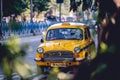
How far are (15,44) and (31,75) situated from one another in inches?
5.6

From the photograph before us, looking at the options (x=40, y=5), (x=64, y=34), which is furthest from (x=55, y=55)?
(x=40, y=5)

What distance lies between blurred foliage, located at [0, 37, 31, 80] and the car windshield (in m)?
11.9

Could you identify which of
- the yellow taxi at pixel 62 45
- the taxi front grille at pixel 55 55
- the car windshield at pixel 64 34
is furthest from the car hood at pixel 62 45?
the car windshield at pixel 64 34

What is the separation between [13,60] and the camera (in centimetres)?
179

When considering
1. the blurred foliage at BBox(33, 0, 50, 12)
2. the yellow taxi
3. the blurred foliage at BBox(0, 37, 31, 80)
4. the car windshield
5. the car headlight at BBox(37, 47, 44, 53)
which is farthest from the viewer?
the blurred foliage at BBox(33, 0, 50, 12)

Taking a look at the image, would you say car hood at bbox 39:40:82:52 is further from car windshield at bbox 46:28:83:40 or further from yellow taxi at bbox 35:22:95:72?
car windshield at bbox 46:28:83:40

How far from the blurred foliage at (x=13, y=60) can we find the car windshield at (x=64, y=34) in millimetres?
11922

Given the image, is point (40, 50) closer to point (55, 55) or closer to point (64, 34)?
point (55, 55)

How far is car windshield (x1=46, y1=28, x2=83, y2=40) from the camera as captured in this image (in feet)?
45.5

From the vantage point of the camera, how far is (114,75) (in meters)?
1.79

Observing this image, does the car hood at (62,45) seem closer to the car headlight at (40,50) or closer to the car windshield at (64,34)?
the car headlight at (40,50)

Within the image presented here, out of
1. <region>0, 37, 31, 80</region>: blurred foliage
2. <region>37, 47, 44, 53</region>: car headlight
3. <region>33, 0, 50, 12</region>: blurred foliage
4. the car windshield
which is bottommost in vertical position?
<region>33, 0, 50, 12</region>: blurred foliage

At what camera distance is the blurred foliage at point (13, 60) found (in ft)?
5.80

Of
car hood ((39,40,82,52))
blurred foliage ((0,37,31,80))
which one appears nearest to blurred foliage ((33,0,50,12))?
car hood ((39,40,82,52))
